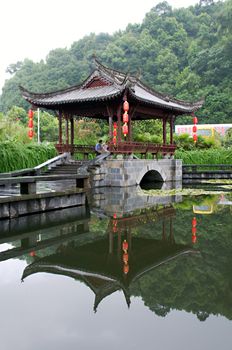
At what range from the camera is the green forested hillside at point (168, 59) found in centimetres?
5762

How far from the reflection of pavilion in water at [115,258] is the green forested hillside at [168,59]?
4670cm

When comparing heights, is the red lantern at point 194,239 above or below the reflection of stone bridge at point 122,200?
below

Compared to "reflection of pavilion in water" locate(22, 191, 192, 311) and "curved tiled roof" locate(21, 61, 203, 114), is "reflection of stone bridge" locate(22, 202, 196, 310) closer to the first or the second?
"reflection of pavilion in water" locate(22, 191, 192, 311)

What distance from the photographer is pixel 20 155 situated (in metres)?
17.9

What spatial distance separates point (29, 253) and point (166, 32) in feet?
240

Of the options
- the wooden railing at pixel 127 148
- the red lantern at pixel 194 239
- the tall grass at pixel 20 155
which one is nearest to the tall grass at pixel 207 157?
the wooden railing at pixel 127 148

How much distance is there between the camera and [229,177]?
24.6m

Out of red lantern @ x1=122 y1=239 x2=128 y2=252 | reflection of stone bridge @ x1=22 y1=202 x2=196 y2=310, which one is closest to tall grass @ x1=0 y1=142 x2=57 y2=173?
reflection of stone bridge @ x1=22 y1=202 x2=196 y2=310

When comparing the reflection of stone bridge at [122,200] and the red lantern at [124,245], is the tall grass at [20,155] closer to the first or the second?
the reflection of stone bridge at [122,200]

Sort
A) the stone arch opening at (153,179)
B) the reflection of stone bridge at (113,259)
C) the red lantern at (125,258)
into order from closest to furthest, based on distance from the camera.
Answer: the reflection of stone bridge at (113,259)
the red lantern at (125,258)
the stone arch opening at (153,179)

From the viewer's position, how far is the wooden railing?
57.5ft

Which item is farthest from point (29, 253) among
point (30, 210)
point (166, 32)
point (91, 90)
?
point (166, 32)

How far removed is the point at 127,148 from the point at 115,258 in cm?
1221

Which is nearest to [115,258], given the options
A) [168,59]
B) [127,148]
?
[127,148]
